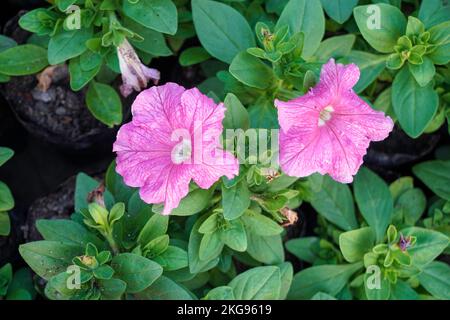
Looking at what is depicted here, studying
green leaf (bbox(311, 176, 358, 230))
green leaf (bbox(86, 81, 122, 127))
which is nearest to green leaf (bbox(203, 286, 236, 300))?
green leaf (bbox(311, 176, 358, 230))

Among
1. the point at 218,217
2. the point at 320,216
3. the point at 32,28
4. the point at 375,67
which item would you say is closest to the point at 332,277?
the point at 320,216

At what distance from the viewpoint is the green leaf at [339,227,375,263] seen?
1797mm

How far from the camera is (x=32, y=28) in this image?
1.71 meters

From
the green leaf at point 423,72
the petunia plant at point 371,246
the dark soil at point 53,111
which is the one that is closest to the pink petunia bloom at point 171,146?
the petunia plant at point 371,246

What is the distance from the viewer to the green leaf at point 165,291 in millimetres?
1613

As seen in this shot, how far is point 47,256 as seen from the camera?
1.58m

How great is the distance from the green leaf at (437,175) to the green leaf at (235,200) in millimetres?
813

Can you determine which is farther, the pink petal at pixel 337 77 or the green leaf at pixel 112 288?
the green leaf at pixel 112 288

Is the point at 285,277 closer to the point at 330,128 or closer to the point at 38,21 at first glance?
the point at 330,128

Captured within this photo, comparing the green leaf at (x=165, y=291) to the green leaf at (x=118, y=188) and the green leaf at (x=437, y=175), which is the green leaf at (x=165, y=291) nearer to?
the green leaf at (x=118, y=188)

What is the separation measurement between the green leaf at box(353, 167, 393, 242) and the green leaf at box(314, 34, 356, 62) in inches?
18.0

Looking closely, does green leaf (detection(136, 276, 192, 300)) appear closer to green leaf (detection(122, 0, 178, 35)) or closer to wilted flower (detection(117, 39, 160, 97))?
wilted flower (detection(117, 39, 160, 97))
